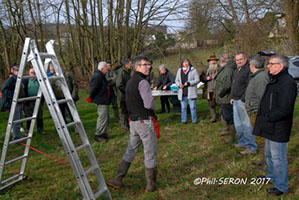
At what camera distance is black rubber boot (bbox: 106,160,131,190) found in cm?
388

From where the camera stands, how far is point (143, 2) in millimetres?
13320

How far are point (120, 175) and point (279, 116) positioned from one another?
7.57ft

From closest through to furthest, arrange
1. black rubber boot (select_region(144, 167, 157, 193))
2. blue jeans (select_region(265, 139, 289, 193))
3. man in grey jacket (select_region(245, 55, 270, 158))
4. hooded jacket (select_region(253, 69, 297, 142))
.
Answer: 1. hooded jacket (select_region(253, 69, 297, 142))
2. blue jeans (select_region(265, 139, 289, 193))
3. black rubber boot (select_region(144, 167, 157, 193))
4. man in grey jacket (select_region(245, 55, 270, 158))

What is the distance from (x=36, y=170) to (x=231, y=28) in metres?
22.2

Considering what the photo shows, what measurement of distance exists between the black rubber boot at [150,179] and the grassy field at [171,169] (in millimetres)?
88

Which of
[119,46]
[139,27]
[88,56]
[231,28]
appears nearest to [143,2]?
[139,27]

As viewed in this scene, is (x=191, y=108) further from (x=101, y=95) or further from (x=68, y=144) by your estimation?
(x=68, y=144)

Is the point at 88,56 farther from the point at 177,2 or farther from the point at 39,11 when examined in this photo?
the point at 177,2

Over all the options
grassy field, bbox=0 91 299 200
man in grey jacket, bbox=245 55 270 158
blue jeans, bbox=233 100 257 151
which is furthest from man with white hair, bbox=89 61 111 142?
man in grey jacket, bbox=245 55 270 158

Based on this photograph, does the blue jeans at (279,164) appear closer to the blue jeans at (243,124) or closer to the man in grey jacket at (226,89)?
the blue jeans at (243,124)

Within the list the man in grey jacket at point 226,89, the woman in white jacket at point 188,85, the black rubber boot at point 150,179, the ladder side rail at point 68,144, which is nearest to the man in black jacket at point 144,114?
the black rubber boot at point 150,179

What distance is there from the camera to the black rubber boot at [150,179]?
12.2 ft

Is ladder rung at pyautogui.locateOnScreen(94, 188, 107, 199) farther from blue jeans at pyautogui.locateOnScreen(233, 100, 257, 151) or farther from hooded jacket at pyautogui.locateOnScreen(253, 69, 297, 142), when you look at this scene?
blue jeans at pyautogui.locateOnScreen(233, 100, 257, 151)

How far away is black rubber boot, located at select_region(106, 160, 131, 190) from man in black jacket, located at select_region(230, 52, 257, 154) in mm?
2470
